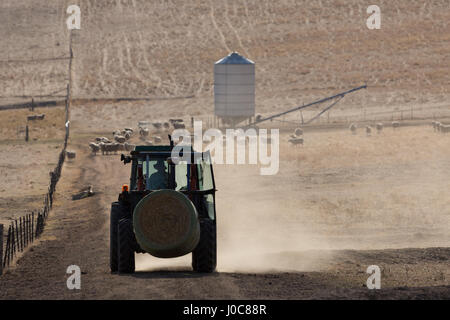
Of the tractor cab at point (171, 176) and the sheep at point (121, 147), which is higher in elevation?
the sheep at point (121, 147)

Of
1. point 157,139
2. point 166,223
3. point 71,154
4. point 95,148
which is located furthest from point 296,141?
point 166,223

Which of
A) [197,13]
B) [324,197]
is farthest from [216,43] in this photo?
[324,197]

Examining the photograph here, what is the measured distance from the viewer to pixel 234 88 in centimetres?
7175

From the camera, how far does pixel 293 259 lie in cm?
2030

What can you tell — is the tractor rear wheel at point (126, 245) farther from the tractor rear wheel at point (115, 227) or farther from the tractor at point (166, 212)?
the tractor rear wheel at point (115, 227)

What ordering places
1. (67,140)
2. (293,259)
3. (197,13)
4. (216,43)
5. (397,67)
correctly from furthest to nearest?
(197,13) → (216,43) → (397,67) → (67,140) → (293,259)

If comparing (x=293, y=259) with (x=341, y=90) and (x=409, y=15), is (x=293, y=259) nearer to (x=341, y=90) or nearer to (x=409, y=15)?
(x=341, y=90)

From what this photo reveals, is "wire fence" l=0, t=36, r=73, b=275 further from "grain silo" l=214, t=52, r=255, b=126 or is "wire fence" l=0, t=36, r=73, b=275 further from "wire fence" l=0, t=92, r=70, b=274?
"grain silo" l=214, t=52, r=255, b=126

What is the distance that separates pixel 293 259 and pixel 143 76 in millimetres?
78152

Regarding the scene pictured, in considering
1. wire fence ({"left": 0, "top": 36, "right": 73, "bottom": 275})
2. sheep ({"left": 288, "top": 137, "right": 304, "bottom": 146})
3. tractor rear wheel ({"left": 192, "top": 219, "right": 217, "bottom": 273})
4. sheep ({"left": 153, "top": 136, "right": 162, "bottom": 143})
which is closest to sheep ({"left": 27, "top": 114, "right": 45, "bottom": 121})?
sheep ({"left": 153, "top": 136, "right": 162, "bottom": 143})

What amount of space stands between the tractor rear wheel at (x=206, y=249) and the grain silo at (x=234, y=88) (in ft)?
181

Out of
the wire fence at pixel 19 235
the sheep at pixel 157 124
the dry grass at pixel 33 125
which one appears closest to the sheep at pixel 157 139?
the dry grass at pixel 33 125

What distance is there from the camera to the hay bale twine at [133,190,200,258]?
49.1 feet

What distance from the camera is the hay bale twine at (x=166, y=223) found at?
49.1 feet
